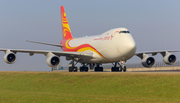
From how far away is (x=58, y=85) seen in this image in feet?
86.8

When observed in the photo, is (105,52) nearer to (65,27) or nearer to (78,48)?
(78,48)

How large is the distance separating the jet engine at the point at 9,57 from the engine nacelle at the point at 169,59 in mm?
20469

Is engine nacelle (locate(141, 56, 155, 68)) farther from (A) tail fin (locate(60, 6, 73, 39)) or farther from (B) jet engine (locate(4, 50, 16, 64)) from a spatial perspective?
(A) tail fin (locate(60, 6, 73, 39))

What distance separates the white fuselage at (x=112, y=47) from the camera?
3219 cm

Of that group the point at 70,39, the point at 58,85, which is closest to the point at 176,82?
the point at 58,85

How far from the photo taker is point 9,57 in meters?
36.0

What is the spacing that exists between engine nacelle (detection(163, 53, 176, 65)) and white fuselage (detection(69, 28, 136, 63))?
23.2 ft

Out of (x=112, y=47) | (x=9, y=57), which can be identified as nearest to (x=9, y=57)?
(x=9, y=57)

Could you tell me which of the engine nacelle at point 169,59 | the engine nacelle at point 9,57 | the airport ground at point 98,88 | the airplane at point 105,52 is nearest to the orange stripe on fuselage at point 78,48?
the airplane at point 105,52

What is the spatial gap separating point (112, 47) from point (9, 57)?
13.6 meters

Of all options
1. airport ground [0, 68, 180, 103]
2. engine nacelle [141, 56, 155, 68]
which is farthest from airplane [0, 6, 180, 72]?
airport ground [0, 68, 180, 103]

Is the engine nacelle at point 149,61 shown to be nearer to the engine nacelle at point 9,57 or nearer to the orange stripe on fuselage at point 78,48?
the orange stripe on fuselage at point 78,48

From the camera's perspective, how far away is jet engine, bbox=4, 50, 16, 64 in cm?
3572

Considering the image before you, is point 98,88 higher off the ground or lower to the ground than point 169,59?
lower
